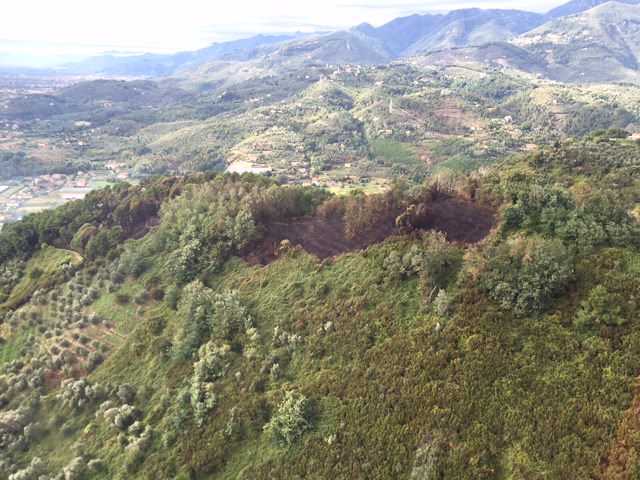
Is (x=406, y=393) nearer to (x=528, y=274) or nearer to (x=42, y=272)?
(x=528, y=274)

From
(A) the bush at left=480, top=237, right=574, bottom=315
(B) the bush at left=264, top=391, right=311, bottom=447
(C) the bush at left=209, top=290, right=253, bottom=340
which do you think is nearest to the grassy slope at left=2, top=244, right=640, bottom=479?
(B) the bush at left=264, top=391, right=311, bottom=447

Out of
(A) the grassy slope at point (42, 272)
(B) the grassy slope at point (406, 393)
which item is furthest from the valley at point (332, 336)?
(A) the grassy slope at point (42, 272)

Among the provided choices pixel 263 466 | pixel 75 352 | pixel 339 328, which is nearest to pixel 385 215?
pixel 339 328

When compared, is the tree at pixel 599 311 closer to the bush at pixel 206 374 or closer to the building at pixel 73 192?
the bush at pixel 206 374

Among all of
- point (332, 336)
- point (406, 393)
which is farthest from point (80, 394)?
point (406, 393)

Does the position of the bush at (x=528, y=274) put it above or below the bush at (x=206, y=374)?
above

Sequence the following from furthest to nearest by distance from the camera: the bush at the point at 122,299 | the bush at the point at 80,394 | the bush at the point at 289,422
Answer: the bush at the point at 122,299
the bush at the point at 80,394
the bush at the point at 289,422

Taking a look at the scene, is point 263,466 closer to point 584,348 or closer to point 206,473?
point 206,473
